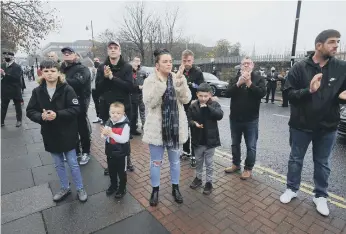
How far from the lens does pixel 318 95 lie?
284 centimetres

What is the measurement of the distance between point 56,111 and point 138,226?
170 cm

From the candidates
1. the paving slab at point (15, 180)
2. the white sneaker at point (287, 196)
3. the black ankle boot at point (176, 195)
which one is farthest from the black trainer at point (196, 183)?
the paving slab at point (15, 180)

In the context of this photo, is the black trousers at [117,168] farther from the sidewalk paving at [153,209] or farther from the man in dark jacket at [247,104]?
the man in dark jacket at [247,104]

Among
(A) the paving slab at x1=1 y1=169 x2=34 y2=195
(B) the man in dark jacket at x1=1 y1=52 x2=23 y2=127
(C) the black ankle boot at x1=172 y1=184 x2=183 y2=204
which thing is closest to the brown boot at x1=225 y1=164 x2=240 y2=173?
(C) the black ankle boot at x1=172 y1=184 x2=183 y2=204

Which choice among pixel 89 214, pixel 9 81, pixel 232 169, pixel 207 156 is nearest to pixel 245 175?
pixel 232 169

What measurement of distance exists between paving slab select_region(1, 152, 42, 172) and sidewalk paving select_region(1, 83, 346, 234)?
0.12 m

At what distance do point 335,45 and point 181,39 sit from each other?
37.3 m

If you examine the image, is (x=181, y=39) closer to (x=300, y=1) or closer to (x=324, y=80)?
(x=300, y=1)

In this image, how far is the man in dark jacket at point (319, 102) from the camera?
2773 millimetres

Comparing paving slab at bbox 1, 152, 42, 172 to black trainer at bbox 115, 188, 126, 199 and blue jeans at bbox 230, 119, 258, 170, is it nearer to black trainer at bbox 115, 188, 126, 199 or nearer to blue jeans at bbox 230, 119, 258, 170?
black trainer at bbox 115, 188, 126, 199

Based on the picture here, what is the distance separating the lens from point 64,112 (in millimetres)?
2990

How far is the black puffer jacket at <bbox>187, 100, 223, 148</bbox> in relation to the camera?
3.35 metres

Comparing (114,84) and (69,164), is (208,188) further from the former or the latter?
(114,84)

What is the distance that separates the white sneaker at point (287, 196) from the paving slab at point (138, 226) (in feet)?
5.25
